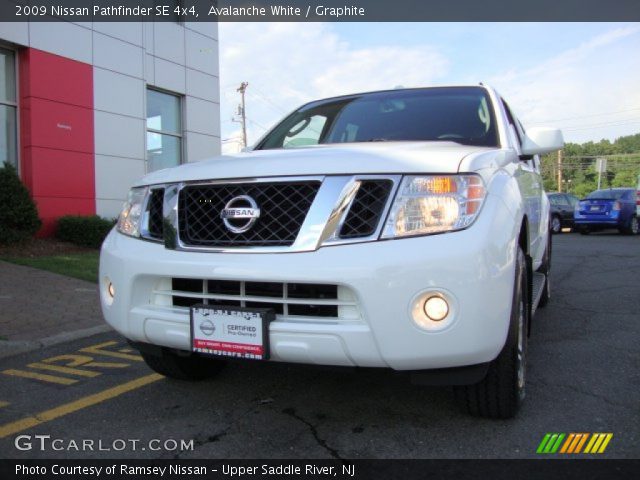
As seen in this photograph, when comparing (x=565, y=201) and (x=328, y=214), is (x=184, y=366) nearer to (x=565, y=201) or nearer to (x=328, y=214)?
(x=328, y=214)

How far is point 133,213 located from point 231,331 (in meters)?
0.99

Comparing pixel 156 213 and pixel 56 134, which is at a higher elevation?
pixel 56 134

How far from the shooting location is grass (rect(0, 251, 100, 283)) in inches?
308

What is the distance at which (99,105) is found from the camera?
1202 cm

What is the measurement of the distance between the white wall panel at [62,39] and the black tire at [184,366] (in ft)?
31.3

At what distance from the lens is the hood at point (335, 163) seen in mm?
2393

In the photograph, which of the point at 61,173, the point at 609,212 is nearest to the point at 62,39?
the point at 61,173

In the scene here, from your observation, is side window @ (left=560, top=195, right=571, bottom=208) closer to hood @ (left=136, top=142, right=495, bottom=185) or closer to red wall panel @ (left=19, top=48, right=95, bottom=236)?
red wall panel @ (left=19, top=48, right=95, bottom=236)

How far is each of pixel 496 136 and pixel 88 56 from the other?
34.9 feet

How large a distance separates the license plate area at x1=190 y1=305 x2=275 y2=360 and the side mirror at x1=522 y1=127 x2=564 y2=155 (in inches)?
83.8

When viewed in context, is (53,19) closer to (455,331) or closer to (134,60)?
(134,60)

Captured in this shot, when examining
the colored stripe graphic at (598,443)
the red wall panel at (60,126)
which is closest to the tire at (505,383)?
the colored stripe graphic at (598,443)

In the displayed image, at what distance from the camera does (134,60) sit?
12.9m

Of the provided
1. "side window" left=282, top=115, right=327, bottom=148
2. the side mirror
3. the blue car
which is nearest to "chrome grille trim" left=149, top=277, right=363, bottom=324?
"side window" left=282, top=115, right=327, bottom=148
